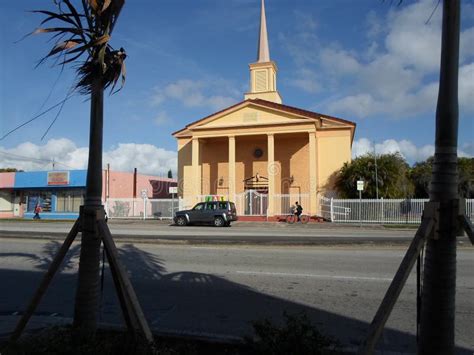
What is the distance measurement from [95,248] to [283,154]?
34.7 meters

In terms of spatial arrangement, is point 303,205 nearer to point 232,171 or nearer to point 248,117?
point 232,171

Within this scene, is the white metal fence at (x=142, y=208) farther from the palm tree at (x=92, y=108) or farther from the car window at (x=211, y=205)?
the palm tree at (x=92, y=108)

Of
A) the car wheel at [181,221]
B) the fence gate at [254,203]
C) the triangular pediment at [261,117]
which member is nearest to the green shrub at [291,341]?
the car wheel at [181,221]

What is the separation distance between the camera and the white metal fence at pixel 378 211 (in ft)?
97.2

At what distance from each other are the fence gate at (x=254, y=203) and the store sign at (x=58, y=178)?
60.8 feet

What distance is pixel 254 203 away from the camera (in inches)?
1398

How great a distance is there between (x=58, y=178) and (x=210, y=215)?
22.0 metres

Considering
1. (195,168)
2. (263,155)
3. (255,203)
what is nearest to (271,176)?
(255,203)

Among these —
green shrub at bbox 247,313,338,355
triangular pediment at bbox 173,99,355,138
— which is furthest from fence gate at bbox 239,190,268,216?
green shrub at bbox 247,313,338,355

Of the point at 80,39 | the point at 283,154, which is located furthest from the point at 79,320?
the point at 283,154

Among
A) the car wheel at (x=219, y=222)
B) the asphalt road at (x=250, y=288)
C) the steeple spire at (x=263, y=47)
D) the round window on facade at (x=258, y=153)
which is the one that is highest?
the steeple spire at (x=263, y=47)

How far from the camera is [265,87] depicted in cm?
4231

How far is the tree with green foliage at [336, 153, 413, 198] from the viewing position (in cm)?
3306

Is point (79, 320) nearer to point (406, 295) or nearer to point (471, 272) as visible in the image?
point (406, 295)
